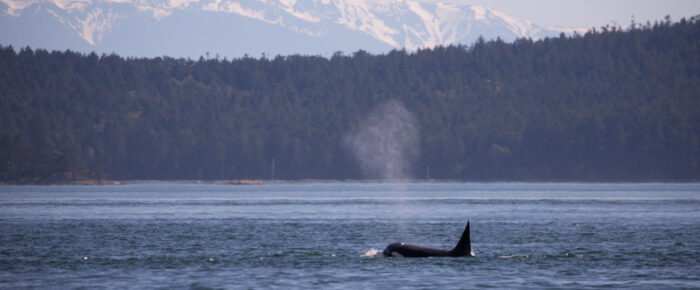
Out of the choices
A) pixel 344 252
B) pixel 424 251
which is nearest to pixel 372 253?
pixel 344 252

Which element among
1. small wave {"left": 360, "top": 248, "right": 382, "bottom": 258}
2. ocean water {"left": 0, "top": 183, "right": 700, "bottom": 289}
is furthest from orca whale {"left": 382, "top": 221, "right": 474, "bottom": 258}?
small wave {"left": 360, "top": 248, "right": 382, "bottom": 258}

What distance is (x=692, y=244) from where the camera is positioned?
62.1 m

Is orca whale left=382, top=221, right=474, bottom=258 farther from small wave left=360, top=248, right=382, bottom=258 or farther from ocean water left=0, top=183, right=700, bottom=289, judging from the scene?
small wave left=360, top=248, right=382, bottom=258

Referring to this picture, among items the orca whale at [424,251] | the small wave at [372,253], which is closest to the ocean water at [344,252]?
the small wave at [372,253]

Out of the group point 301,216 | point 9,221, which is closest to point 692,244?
point 301,216

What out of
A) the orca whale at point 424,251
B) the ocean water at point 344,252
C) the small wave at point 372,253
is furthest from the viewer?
the small wave at point 372,253

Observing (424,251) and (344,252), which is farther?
(344,252)

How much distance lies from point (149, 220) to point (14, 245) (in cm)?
3284

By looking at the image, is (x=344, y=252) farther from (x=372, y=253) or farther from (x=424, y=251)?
(x=424, y=251)

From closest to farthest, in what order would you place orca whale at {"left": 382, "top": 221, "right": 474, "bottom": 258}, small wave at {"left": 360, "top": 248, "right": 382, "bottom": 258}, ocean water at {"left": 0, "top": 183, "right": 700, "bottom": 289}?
1. ocean water at {"left": 0, "top": 183, "right": 700, "bottom": 289}
2. orca whale at {"left": 382, "top": 221, "right": 474, "bottom": 258}
3. small wave at {"left": 360, "top": 248, "right": 382, "bottom": 258}

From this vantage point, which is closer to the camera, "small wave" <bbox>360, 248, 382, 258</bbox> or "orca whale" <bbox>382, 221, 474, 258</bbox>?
"orca whale" <bbox>382, 221, 474, 258</bbox>

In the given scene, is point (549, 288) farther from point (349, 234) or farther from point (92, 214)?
point (92, 214)

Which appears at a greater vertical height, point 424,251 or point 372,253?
point 424,251

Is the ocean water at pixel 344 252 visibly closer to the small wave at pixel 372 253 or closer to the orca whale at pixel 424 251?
the small wave at pixel 372 253
